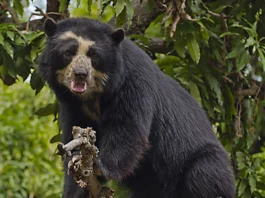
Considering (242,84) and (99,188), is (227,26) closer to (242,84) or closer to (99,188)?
(242,84)

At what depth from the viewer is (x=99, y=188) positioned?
572 cm

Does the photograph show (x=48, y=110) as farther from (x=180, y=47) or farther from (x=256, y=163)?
(x=256, y=163)

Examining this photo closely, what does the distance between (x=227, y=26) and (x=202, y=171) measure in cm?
178

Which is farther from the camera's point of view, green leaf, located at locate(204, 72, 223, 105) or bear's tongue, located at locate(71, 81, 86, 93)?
green leaf, located at locate(204, 72, 223, 105)

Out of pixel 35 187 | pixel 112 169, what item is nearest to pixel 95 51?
pixel 112 169

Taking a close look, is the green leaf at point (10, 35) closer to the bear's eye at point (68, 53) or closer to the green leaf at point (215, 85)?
the bear's eye at point (68, 53)

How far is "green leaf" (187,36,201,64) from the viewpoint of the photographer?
727 cm

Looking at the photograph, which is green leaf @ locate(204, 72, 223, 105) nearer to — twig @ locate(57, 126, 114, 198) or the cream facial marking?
the cream facial marking

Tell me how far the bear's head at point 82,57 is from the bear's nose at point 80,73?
0.04 ft

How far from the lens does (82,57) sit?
6062 mm

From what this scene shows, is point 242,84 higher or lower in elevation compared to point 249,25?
lower

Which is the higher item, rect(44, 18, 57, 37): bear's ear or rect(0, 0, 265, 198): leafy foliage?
rect(44, 18, 57, 37): bear's ear

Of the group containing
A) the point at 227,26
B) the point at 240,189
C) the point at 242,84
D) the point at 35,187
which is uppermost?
the point at 227,26

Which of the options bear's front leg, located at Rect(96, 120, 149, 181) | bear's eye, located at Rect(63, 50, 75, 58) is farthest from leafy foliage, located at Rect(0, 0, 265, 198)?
bear's front leg, located at Rect(96, 120, 149, 181)
